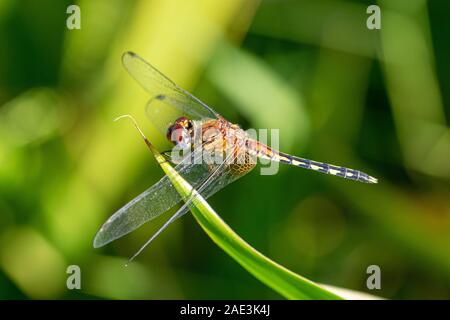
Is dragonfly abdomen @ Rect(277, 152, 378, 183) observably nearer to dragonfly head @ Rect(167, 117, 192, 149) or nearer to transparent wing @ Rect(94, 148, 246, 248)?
transparent wing @ Rect(94, 148, 246, 248)

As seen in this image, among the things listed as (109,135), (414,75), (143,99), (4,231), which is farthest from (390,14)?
(4,231)

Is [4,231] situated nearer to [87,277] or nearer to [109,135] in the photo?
[87,277]

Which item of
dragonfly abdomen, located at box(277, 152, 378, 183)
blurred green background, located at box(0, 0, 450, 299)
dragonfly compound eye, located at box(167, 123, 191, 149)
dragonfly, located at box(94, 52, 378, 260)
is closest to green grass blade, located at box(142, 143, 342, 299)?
dragonfly, located at box(94, 52, 378, 260)

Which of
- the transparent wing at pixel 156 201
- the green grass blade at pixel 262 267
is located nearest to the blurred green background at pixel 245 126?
the transparent wing at pixel 156 201

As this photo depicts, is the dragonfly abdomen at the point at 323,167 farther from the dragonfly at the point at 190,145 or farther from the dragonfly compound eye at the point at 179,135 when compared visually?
the dragonfly compound eye at the point at 179,135

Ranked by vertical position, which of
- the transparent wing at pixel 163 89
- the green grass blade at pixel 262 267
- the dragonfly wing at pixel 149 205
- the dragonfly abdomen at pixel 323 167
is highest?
the transparent wing at pixel 163 89

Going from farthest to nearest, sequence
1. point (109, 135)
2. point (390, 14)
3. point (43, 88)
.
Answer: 1. point (390, 14)
2. point (43, 88)
3. point (109, 135)

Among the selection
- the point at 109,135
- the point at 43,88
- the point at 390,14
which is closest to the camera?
the point at 109,135
